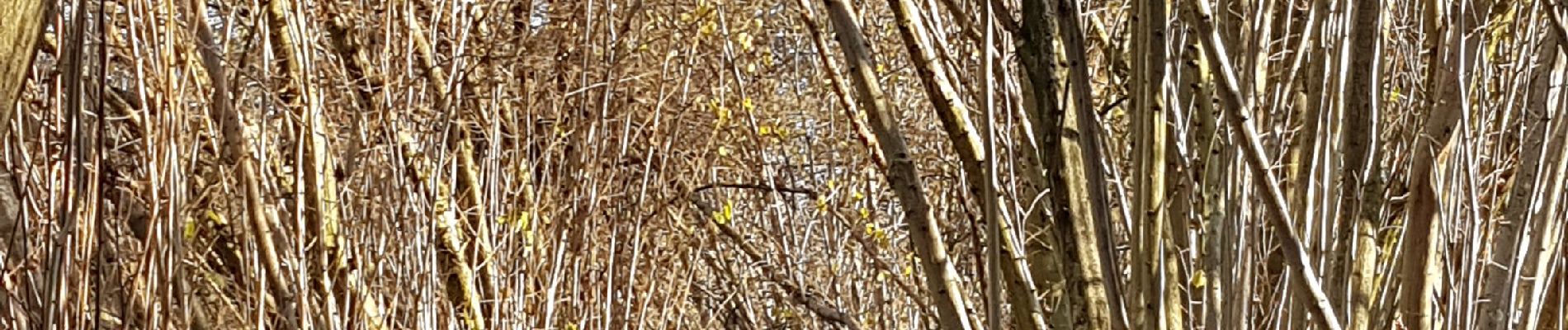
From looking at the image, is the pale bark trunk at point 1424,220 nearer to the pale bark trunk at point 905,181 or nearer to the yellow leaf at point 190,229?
the pale bark trunk at point 905,181

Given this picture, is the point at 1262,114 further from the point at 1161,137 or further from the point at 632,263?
the point at 632,263

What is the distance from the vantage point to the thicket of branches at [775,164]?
1.87 meters

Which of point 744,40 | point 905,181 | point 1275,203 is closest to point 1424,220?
point 1275,203

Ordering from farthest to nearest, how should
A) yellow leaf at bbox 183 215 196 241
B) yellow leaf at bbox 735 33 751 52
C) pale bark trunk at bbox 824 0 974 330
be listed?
1. yellow leaf at bbox 735 33 751 52
2. yellow leaf at bbox 183 215 196 241
3. pale bark trunk at bbox 824 0 974 330

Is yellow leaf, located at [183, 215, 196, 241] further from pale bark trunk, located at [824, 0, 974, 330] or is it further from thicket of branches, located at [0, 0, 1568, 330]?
pale bark trunk, located at [824, 0, 974, 330]

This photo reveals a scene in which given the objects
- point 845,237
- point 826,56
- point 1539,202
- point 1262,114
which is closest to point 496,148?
point 826,56

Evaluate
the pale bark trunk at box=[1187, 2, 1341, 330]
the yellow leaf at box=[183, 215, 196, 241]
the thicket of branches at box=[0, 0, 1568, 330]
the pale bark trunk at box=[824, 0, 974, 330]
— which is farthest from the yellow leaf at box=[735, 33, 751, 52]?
the pale bark trunk at box=[1187, 2, 1341, 330]

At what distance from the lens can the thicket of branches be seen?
1867mm

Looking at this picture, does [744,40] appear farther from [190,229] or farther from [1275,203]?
[1275,203]

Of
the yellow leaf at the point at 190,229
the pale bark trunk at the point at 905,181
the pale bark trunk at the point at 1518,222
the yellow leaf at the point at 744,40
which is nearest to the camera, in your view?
the pale bark trunk at the point at 1518,222

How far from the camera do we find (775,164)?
6.45 metres

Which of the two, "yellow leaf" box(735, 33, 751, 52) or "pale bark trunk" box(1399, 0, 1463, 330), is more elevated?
"yellow leaf" box(735, 33, 751, 52)

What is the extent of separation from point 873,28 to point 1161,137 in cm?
370

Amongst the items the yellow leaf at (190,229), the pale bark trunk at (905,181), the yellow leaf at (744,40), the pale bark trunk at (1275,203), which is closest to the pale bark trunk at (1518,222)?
the pale bark trunk at (1275,203)
